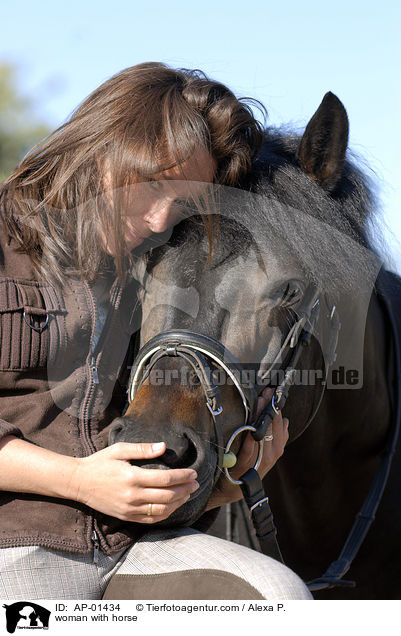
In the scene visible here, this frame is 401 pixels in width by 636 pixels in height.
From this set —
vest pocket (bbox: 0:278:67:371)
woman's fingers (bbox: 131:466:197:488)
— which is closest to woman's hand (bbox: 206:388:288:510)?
woman's fingers (bbox: 131:466:197:488)

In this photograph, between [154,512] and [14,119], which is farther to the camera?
[14,119]

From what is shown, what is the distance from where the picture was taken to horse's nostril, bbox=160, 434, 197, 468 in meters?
1.45

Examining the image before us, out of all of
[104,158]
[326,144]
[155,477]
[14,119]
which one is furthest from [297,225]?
[14,119]

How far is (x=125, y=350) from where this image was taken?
188 cm

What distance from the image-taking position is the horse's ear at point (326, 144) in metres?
1.94

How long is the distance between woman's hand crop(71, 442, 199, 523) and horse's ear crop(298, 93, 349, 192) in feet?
3.58

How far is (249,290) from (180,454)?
22.3 inches

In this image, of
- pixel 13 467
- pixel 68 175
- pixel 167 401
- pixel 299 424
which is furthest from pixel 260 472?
pixel 68 175

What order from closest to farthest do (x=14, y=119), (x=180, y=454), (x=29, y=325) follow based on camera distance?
(x=180, y=454)
(x=29, y=325)
(x=14, y=119)

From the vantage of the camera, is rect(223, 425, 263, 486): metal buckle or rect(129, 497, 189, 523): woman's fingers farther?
rect(223, 425, 263, 486): metal buckle

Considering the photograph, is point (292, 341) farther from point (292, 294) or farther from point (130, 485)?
point (130, 485)

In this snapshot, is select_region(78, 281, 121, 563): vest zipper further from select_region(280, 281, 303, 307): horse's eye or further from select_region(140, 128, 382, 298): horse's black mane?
select_region(280, 281, 303, 307): horse's eye

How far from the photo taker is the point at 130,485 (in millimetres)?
1374

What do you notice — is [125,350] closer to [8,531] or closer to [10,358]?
[10,358]
